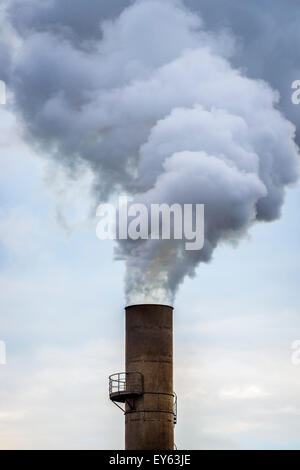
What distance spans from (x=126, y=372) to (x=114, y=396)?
1003 millimetres

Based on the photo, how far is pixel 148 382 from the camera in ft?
149

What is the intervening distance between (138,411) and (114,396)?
110cm

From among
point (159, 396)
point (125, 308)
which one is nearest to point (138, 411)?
point (159, 396)

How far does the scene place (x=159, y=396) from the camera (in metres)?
45.5

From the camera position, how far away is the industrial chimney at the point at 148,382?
45156 mm

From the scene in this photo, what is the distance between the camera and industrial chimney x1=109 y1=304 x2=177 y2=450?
45.2m
